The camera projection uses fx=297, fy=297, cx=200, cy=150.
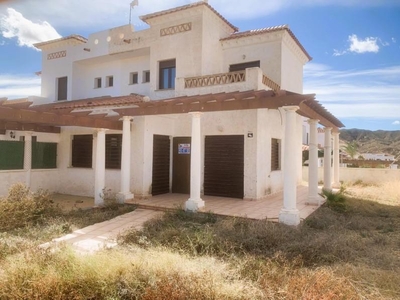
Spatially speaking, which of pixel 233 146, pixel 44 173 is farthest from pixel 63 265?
pixel 44 173

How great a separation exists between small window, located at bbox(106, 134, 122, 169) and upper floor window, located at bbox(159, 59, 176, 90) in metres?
3.33

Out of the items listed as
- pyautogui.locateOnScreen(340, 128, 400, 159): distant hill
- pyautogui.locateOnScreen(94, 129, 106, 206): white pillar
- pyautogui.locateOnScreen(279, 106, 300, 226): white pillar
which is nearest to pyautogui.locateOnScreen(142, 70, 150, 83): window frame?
pyautogui.locateOnScreen(94, 129, 106, 206): white pillar

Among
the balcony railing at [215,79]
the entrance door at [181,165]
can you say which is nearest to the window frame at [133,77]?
the entrance door at [181,165]

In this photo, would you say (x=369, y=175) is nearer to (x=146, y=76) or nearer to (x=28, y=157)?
(x=146, y=76)

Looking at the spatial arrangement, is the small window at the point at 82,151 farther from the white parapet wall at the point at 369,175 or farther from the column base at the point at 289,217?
the white parapet wall at the point at 369,175

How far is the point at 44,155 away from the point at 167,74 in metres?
7.41

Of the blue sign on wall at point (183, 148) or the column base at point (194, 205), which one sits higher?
the blue sign on wall at point (183, 148)

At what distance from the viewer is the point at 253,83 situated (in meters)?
11.5

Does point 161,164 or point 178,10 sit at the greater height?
point 178,10

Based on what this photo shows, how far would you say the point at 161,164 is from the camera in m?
13.6

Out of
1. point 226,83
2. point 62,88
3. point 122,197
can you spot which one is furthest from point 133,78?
point 122,197

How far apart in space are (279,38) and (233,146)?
17.6ft

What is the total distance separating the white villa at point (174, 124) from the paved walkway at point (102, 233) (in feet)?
6.01

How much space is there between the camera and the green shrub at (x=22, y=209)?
8438 millimetres
